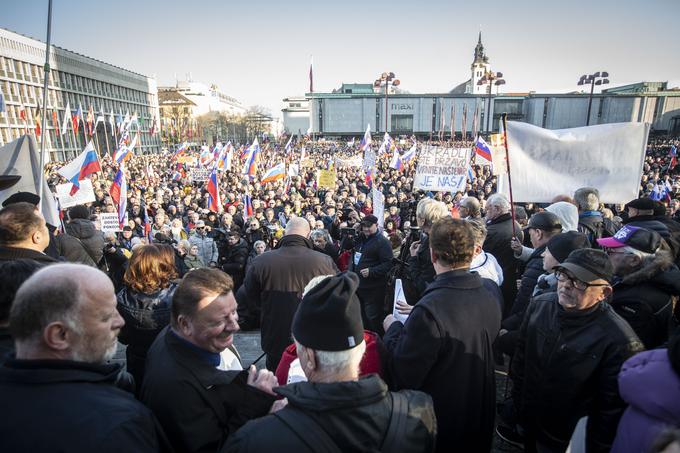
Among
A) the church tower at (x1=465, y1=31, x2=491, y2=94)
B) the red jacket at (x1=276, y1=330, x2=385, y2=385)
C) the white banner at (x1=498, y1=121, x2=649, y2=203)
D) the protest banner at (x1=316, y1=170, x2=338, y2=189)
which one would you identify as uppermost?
the church tower at (x1=465, y1=31, x2=491, y2=94)

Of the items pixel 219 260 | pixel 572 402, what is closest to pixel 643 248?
pixel 572 402

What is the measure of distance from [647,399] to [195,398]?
1.80 metres

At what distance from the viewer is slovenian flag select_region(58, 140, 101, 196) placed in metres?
9.20

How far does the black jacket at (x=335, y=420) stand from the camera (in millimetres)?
1229

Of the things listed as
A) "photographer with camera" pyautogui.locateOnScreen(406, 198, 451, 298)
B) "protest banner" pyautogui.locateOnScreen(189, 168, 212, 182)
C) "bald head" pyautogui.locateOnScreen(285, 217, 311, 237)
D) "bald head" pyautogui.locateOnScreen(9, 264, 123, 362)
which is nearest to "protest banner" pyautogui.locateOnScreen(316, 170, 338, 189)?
"protest banner" pyautogui.locateOnScreen(189, 168, 212, 182)

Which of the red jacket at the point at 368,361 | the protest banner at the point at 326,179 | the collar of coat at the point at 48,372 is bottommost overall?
the red jacket at the point at 368,361

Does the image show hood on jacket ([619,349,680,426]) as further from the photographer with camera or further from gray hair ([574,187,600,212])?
gray hair ([574,187,600,212])

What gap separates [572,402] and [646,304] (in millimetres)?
856

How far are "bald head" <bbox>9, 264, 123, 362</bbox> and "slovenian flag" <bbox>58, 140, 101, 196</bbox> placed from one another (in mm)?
9365

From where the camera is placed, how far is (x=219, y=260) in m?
7.31

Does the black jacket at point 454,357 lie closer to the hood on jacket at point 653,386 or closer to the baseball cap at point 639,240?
the hood on jacket at point 653,386

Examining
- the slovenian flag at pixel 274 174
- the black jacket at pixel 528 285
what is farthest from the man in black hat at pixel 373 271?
the slovenian flag at pixel 274 174

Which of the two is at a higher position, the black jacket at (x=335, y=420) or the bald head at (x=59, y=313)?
the bald head at (x=59, y=313)

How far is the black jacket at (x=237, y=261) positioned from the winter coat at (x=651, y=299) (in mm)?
5196
